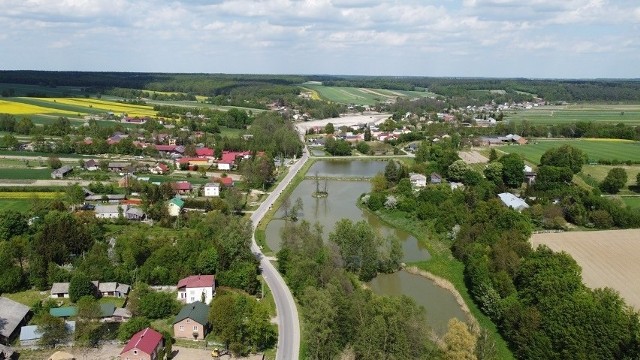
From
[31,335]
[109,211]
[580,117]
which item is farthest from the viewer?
[580,117]

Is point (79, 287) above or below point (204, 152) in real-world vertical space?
below

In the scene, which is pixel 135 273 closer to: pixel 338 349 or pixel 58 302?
pixel 58 302

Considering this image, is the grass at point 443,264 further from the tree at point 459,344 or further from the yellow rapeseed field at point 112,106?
the yellow rapeseed field at point 112,106

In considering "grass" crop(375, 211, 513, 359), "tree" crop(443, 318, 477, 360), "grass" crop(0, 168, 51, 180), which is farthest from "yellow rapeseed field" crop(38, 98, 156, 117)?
"tree" crop(443, 318, 477, 360)

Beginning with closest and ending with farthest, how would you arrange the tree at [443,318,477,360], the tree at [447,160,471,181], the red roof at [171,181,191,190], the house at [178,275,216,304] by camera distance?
the tree at [443,318,477,360]
the house at [178,275,216,304]
the red roof at [171,181,191,190]
the tree at [447,160,471,181]

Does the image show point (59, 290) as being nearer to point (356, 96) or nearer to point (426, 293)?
point (426, 293)

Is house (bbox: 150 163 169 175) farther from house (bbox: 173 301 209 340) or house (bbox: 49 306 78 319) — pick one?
house (bbox: 173 301 209 340)

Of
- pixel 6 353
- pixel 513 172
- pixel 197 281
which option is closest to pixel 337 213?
pixel 197 281
